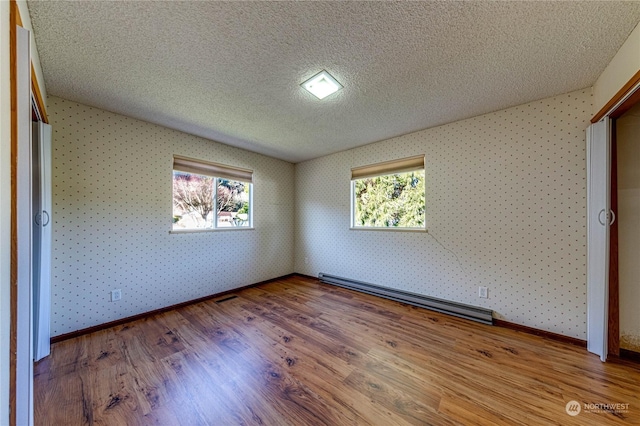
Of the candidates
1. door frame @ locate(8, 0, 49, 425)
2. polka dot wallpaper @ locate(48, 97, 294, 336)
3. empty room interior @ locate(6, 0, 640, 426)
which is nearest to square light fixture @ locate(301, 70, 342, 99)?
empty room interior @ locate(6, 0, 640, 426)

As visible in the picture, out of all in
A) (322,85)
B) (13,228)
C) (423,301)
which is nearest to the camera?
(13,228)

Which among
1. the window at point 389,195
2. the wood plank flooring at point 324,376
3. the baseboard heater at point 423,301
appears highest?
the window at point 389,195

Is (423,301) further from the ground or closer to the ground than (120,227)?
closer to the ground

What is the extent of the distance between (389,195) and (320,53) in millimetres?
2267

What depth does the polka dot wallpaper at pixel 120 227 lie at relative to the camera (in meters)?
2.23

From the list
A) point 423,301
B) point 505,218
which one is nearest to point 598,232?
point 505,218

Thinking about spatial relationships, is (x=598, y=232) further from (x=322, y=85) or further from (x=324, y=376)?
(x=322, y=85)

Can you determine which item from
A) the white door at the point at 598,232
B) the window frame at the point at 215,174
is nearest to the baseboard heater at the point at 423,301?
the white door at the point at 598,232

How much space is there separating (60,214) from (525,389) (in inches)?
162

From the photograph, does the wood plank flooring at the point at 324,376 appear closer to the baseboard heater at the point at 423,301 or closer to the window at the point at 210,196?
the baseboard heater at the point at 423,301

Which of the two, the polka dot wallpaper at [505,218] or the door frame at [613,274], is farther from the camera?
the polka dot wallpaper at [505,218]

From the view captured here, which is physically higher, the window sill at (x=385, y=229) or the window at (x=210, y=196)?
the window at (x=210, y=196)

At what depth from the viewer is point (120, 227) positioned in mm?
2549

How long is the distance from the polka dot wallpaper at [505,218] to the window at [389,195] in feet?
0.47
